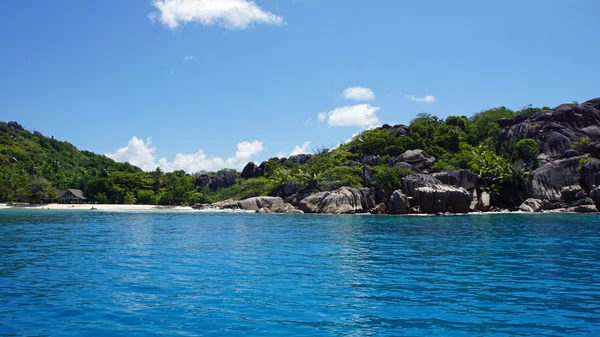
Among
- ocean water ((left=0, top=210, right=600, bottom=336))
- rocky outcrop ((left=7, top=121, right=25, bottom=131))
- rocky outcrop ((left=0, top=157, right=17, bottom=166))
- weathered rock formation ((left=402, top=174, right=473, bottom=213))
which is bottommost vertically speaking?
ocean water ((left=0, top=210, right=600, bottom=336))

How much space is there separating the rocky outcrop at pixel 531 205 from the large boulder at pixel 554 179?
152cm

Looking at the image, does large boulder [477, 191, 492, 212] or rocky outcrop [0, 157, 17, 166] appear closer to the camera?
large boulder [477, 191, 492, 212]

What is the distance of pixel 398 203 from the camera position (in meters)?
51.1

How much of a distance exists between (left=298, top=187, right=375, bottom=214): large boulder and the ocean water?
34.1 m

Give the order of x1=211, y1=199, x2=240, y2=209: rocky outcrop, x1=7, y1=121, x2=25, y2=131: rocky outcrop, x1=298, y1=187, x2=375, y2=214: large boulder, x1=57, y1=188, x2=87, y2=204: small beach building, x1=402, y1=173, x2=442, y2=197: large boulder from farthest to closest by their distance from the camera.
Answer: x1=7, y1=121, x2=25, y2=131: rocky outcrop < x1=57, y1=188, x2=87, y2=204: small beach building < x1=211, y1=199, x2=240, y2=209: rocky outcrop < x1=298, y1=187, x2=375, y2=214: large boulder < x1=402, y1=173, x2=442, y2=197: large boulder

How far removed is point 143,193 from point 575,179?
237ft

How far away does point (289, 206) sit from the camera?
6172cm

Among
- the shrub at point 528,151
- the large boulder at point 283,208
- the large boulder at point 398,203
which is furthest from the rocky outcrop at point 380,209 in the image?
the shrub at point 528,151

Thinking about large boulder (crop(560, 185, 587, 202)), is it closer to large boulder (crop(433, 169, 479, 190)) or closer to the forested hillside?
the forested hillside

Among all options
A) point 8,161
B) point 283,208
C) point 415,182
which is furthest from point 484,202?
point 8,161

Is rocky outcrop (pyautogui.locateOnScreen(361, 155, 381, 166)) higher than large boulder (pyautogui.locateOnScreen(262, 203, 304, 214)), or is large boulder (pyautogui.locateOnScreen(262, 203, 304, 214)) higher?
rocky outcrop (pyautogui.locateOnScreen(361, 155, 381, 166))

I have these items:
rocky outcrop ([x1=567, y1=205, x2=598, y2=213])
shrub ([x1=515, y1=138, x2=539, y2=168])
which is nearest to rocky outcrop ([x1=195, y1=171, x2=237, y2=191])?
shrub ([x1=515, y1=138, x2=539, y2=168])

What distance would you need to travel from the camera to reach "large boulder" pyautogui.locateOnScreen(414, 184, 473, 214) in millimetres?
50062

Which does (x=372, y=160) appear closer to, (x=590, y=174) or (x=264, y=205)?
(x=264, y=205)
